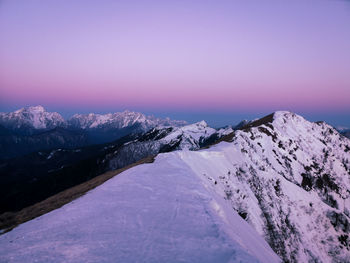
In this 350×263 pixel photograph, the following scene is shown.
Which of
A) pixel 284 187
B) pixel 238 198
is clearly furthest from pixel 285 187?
pixel 238 198

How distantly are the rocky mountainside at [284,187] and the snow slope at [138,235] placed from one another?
14923 mm

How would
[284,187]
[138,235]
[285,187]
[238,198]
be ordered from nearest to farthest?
[138,235], [238,198], [284,187], [285,187]

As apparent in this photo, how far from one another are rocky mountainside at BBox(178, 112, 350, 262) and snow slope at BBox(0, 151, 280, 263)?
14923 mm

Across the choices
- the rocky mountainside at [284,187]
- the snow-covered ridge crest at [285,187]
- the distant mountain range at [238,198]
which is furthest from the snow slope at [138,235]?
the snow-covered ridge crest at [285,187]

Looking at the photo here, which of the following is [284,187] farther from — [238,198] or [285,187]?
[238,198]

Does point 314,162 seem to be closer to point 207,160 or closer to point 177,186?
point 207,160

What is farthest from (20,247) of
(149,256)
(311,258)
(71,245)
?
(311,258)

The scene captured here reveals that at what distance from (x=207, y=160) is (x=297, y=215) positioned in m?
32.2

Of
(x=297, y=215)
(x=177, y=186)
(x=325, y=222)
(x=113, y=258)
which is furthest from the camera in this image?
(x=325, y=222)

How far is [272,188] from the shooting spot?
2036 inches

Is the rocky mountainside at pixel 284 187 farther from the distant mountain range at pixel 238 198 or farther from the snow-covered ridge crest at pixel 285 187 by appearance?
the distant mountain range at pixel 238 198

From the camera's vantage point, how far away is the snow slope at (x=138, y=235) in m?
8.94

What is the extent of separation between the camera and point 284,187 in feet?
180

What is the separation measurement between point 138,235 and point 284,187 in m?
56.2
